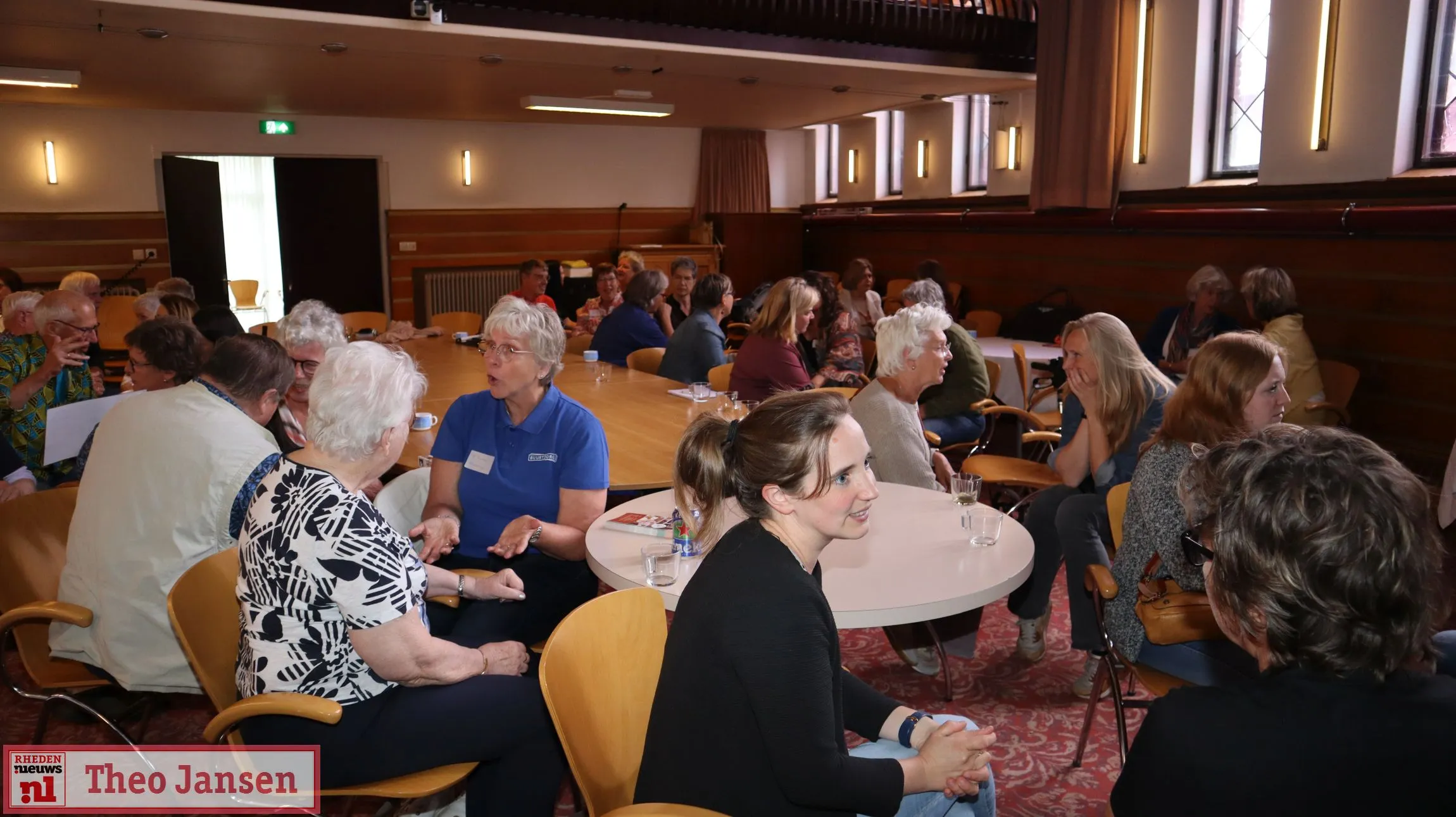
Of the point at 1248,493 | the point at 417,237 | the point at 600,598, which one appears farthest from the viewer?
the point at 417,237

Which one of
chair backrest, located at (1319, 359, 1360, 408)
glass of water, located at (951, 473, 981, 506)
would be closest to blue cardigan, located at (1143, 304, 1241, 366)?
chair backrest, located at (1319, 359, 1360, 408)

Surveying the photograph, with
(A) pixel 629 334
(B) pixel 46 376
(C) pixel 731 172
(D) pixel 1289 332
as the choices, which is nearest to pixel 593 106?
(A) pixel 629 334

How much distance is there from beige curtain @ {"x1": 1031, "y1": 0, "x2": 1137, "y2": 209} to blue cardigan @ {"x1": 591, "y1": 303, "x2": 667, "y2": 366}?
4.53 meters

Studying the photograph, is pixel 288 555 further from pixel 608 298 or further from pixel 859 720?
pixel 608 298

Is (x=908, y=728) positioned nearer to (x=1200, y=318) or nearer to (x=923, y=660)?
(x=923, y=660)

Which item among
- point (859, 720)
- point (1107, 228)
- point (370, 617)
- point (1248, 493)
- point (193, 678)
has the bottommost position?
point (193, 678)

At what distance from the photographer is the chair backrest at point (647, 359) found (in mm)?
6684

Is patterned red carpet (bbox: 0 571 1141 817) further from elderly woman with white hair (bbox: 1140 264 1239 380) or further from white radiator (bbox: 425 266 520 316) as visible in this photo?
white radiator (bbox: 425 266 520 316)

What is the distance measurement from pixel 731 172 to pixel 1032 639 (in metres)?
11.6

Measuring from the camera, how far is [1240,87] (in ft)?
25.5

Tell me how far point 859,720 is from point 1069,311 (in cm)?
767

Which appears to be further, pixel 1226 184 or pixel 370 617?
pixel 1226 184

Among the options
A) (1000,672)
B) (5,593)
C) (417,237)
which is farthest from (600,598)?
(417,237)

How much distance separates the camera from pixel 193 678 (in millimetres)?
2688
